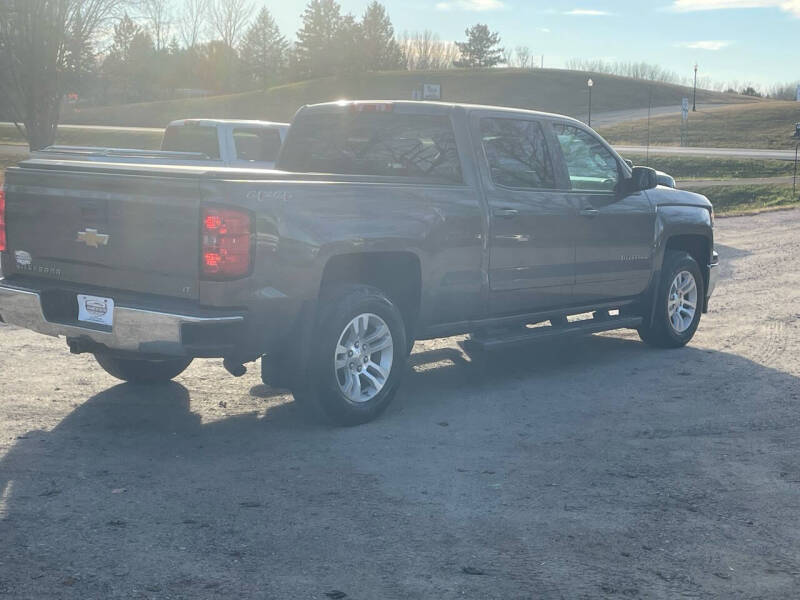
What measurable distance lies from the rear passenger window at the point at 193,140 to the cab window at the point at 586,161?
298 inches

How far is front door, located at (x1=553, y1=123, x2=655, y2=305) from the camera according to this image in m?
7.98

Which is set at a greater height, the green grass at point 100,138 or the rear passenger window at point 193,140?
the green grass at point 100,138

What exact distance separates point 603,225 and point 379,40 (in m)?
113

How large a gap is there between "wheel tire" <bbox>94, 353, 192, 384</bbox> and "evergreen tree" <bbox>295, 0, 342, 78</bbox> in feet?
Answer: 362

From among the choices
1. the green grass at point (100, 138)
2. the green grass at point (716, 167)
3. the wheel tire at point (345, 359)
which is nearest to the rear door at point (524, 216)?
the wheel tire at point (345, 359)

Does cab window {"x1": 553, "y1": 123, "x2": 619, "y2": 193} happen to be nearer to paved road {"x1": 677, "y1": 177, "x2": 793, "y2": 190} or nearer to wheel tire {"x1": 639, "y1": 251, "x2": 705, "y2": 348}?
wheel tire {"x1": 639, "y1": 251, "x2": 705, "y2": 348}

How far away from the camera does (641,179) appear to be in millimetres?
8336

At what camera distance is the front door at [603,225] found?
7.98m

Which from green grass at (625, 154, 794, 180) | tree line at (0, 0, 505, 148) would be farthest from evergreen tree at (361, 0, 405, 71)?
green grass at (625, 154, 794, 180)

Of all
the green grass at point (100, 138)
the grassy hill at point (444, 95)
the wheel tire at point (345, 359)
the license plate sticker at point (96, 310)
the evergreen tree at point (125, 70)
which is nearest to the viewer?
the license plate sticker at point (96, 310)

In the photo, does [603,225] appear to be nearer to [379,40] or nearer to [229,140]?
[229,140]

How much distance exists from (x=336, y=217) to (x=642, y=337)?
410cm

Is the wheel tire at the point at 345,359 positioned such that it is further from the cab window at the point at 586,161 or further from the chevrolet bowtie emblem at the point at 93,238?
the cab window at the point at 586,161

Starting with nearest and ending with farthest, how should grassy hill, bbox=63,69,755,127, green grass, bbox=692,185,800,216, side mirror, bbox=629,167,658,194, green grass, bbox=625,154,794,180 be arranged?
side mirror, bbox=629,167,658,194 → green grass, bbox=692,185,800,216 → green grass, bbox=625,154,794,180 → grassy hill, bbox=63,69,755,127
